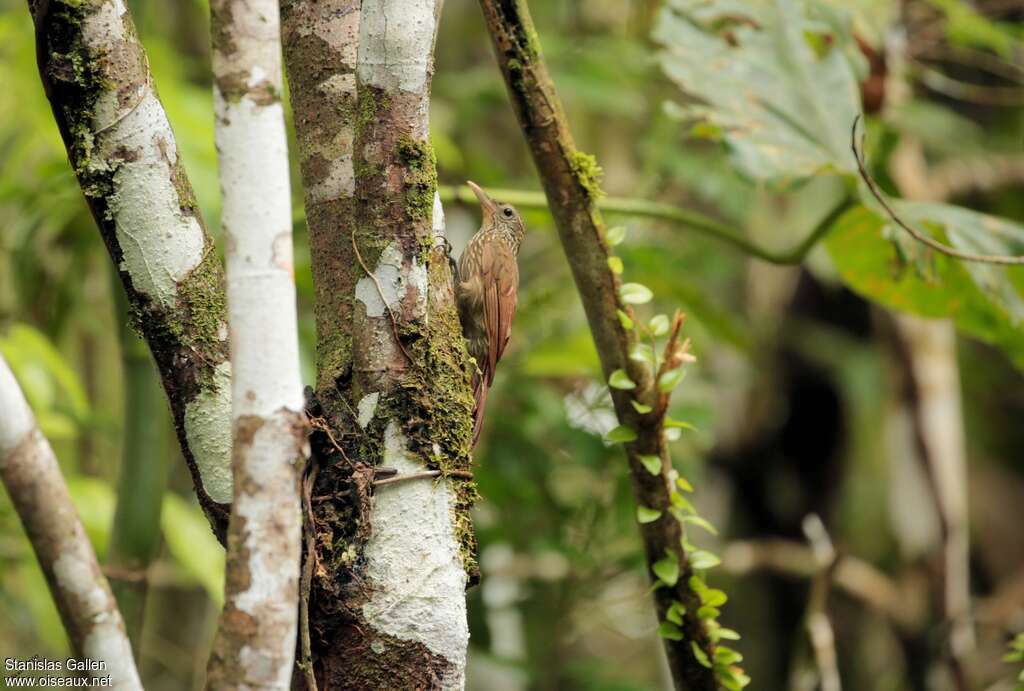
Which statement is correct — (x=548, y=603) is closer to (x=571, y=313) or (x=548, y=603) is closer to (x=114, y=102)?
(x=571, y=313)

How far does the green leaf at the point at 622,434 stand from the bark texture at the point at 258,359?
852mm

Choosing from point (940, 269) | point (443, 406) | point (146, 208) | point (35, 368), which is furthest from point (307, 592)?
point (940, 269)

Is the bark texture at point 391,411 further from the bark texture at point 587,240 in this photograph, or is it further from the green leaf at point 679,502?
the green leaf at point 679,502

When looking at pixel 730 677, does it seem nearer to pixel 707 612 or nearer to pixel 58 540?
pixel 707 612

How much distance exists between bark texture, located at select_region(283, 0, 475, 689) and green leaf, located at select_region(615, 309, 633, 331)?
1.25ft

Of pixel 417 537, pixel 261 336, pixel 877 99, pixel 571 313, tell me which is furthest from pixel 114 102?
pixel 877 99

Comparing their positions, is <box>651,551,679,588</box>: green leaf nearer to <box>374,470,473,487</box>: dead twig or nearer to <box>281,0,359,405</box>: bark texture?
<box>374,470,473,487</box>: dead twig

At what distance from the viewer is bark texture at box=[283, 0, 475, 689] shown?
1.70m

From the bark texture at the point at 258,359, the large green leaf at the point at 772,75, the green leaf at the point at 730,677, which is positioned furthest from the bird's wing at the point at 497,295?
the bark texture at the point at 258,359

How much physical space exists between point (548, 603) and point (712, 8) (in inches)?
94.3

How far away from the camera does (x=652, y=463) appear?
2.17 m

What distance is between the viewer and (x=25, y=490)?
1.40 metres

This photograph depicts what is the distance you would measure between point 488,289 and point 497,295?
4 centimetres

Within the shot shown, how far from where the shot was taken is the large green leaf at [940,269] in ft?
9.08
